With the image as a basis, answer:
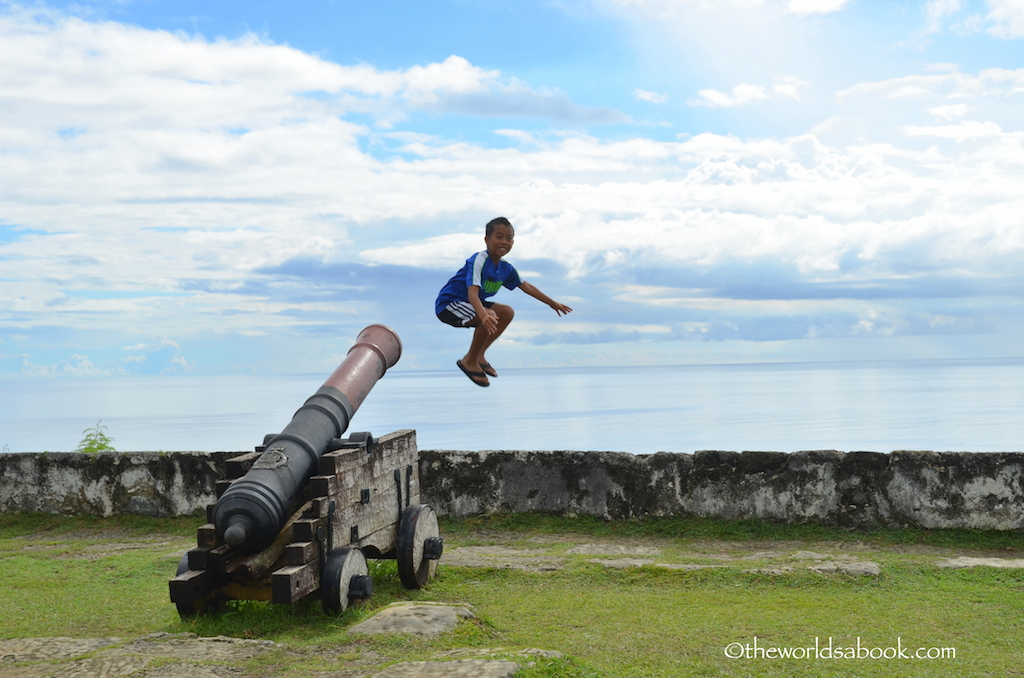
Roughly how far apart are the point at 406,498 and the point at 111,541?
157 inches

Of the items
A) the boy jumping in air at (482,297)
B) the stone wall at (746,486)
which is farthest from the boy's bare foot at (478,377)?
the stone wall at (746,486)

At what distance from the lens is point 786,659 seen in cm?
442

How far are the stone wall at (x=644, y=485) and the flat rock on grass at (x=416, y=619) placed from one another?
357cm

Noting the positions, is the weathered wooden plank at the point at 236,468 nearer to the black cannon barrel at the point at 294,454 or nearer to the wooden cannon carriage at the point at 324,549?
the wooden cannon carriage at the point at 324,549

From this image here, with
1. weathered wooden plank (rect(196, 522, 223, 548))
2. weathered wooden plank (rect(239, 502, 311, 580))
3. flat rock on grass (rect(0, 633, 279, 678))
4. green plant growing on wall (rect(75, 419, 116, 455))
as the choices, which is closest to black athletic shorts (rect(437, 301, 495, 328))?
weathered wooden plank (rect(239, 502, 311, 580))

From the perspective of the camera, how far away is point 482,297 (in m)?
5.51

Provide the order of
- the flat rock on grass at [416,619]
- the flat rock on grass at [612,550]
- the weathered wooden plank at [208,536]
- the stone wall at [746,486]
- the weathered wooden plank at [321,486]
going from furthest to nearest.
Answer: the stone wall at [746,486] → the flat rock on grass at [612,550] → the weathered wooden plank at [321,486] → the weathered wooden plank at [208,536] → the flat rock on grass at [416,619]

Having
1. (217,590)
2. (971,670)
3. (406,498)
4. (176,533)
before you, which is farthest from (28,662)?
(176,533)

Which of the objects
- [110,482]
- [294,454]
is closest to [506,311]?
[294,454]

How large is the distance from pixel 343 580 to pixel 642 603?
6.45ft

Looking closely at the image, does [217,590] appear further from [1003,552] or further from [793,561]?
[1003,552]

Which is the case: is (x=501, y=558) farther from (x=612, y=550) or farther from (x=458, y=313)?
(x=458, y=313)

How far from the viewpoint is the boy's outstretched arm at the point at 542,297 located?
19.0 ft

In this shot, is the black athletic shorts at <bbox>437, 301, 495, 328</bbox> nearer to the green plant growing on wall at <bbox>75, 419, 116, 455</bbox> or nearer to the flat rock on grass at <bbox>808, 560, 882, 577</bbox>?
the flat rock on grass at <bbox>808, 560, 882, 577</bbox>
